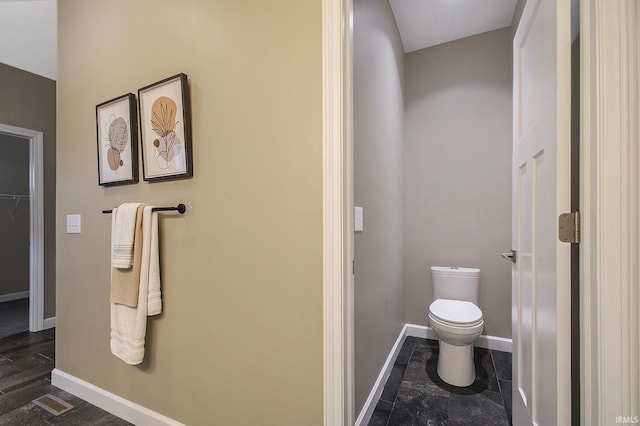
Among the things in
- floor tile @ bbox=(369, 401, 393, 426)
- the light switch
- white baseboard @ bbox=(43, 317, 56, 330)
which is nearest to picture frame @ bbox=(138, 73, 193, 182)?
the light switch

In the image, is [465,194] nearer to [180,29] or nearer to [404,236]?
[404,236]

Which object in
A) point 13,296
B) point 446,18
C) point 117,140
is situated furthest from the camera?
point 13,296

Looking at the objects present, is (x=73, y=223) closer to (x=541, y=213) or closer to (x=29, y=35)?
(x=29, y=35)

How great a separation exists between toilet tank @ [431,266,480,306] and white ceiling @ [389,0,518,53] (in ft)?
6.88

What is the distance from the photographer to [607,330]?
724 millimetres

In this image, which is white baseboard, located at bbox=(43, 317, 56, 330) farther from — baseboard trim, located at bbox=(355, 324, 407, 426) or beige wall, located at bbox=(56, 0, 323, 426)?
baseboard trim, located at bbox=(355, 324, 407, 426)

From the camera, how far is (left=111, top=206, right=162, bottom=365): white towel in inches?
52.6

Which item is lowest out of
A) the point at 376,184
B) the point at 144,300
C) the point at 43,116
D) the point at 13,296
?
the point at 13,296

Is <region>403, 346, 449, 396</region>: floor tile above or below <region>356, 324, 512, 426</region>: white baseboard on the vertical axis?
below

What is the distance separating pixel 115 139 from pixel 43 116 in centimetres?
231

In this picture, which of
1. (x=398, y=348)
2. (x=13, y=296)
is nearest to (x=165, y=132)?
(x=398, y=348)

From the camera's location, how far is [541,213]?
1006 mm

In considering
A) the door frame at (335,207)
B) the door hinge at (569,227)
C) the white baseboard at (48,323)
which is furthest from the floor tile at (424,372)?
the white baseboard at (48,323)

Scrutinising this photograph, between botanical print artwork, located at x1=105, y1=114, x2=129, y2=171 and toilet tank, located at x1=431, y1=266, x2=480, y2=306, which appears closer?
botanical print artwork, located at x1=105, y1=114, x2=129, y2=171
